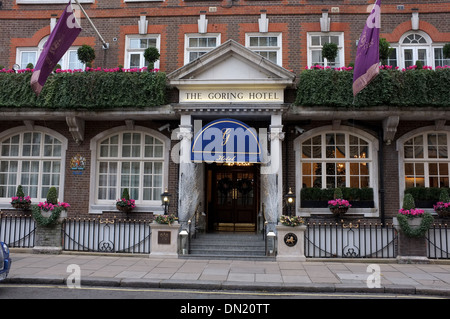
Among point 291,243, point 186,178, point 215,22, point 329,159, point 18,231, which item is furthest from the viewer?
point 215,22

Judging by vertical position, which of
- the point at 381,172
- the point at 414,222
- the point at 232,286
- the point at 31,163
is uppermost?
the point at 31,163

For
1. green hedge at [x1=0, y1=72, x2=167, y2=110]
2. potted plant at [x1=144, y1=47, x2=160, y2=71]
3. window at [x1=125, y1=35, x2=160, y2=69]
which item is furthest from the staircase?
window at [x1=125, y1=35, x2=160, y2=69]

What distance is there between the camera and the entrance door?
14.4 m

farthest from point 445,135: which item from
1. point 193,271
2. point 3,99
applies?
point 3,99

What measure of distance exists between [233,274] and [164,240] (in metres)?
2.96

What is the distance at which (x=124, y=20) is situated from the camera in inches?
561

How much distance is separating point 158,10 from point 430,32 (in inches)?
415

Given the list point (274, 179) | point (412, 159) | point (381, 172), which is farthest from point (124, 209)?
point (412, 159)

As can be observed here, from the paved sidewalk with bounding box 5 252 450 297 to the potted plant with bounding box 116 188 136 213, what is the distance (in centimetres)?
266

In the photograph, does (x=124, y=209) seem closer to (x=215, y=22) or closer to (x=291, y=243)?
(x=291, y=243)

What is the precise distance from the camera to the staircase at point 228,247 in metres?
10.6

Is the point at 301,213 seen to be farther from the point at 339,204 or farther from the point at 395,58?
the point at 395,58

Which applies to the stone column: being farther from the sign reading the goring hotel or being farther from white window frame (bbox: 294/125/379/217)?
white window frame (bbox: 294/125/379/217)

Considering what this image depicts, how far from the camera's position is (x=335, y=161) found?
1341cm
